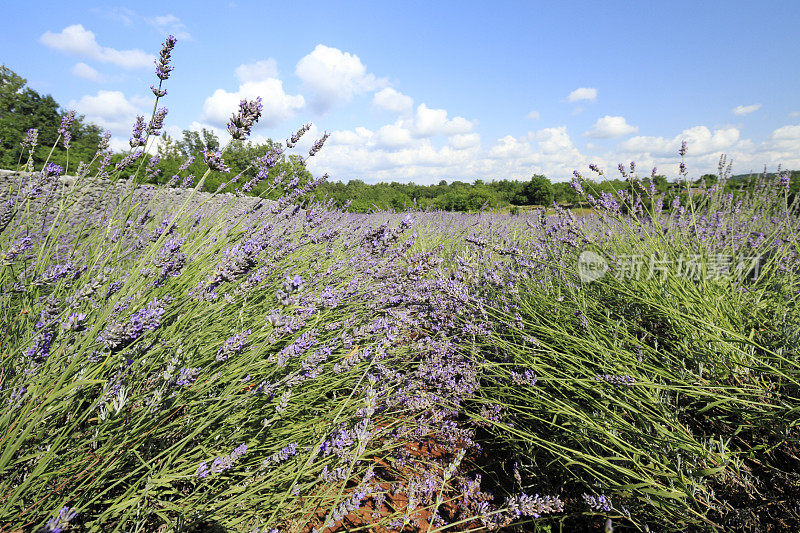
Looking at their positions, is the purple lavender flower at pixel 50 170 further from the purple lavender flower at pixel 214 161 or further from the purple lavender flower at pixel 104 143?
the purple lavender flower at pixel 214 161

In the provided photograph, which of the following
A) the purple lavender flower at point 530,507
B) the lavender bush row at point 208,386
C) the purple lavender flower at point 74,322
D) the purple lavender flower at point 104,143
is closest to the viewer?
the purple lavender flower at point 74,322

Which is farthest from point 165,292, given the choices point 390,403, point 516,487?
point 516,487

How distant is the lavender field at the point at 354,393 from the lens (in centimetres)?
99

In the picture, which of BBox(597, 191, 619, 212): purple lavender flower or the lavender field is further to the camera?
BBox(597, 191, 619, 212): purple lavender flower

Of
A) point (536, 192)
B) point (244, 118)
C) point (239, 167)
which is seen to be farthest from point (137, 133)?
point (536, 192)

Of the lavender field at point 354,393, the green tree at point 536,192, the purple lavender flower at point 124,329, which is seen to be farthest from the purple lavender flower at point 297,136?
the green tree at point 536,192

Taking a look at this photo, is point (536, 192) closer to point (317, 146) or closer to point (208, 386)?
point (317, 146)

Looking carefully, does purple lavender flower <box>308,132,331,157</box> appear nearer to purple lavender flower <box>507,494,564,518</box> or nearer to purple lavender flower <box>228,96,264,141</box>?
purple lavender flower <box>228,96,264,141</box>

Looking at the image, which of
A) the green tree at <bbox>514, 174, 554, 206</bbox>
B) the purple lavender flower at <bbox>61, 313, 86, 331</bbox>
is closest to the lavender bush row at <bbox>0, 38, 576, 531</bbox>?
the purple lavender flower at <bbox>61, 313, 86, 331</bbox>

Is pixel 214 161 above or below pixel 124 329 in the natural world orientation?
above

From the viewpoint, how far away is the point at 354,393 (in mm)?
1739

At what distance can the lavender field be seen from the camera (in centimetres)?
99

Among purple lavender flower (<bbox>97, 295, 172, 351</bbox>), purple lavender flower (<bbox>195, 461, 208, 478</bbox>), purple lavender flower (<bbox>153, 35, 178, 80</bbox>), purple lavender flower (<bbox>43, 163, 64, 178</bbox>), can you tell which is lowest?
purple lavender flower (<bbox>195, 461, 208, 478</bbox>)

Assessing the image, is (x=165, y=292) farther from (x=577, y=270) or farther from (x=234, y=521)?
(x=577, y=270)
